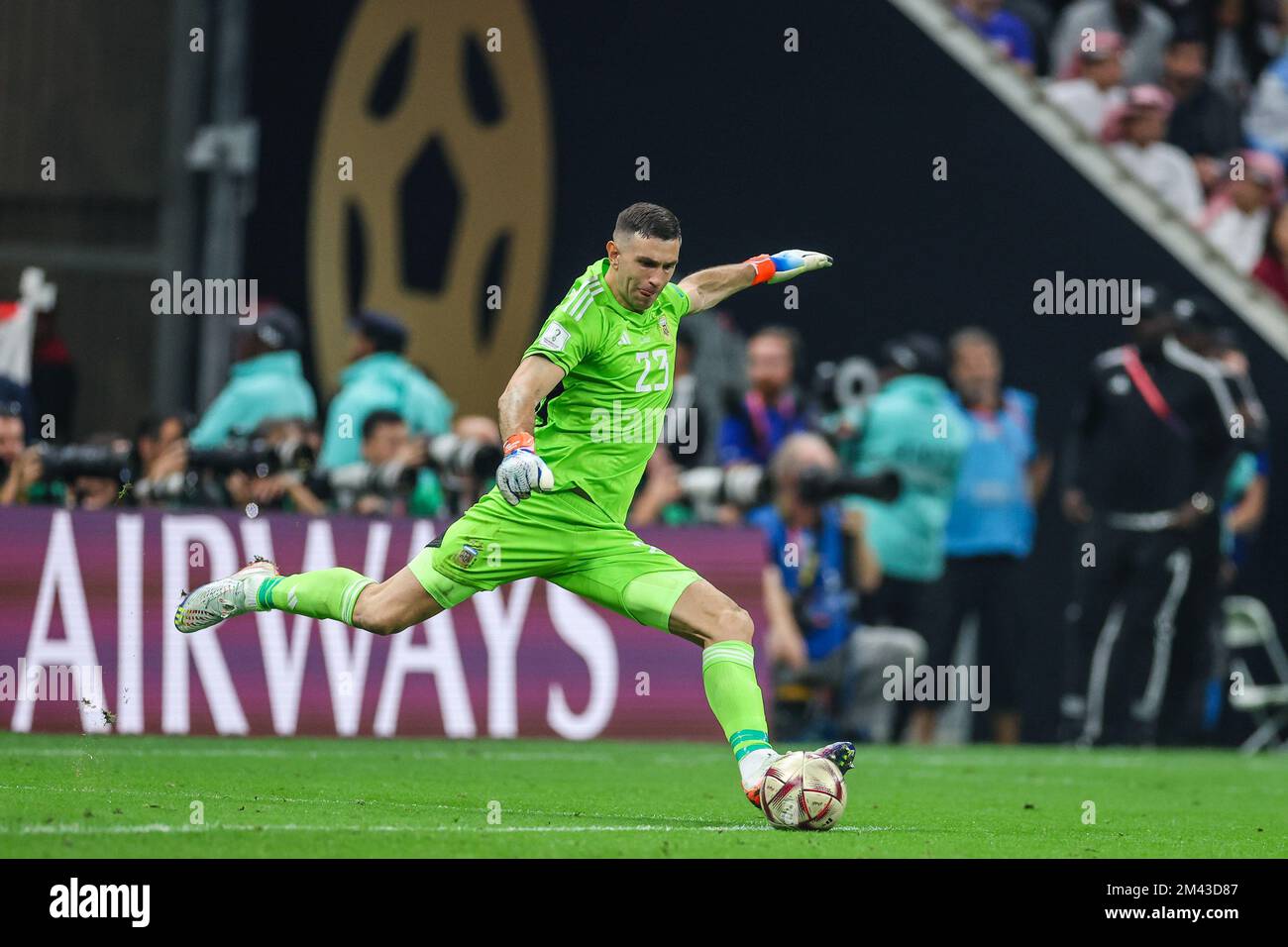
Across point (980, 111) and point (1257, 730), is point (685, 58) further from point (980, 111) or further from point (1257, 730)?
point (1257, 730)

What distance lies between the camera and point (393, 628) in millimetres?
8992

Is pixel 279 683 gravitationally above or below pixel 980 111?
below

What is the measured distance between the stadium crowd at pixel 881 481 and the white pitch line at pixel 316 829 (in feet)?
17.5

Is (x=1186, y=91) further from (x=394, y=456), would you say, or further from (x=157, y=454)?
(x=157, y=454)

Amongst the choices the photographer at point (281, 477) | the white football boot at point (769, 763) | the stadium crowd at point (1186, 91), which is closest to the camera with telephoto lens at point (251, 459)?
the photographer at point (281, 477)

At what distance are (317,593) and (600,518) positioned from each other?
1.19 m

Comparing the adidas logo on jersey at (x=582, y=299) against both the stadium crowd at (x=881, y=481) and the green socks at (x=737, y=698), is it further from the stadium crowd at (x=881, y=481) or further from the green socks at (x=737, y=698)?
the stadium crowd at (x=881, y=481)

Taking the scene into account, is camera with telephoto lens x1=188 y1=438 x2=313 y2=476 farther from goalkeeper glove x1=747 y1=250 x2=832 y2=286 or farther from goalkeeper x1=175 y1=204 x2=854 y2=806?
Answer: goalkeeper glove x1=747 y1=250 x2=832 y2=286

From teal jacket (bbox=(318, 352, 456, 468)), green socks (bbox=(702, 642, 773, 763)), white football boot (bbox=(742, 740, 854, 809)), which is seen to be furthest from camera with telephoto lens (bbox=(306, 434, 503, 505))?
white football boot (bbox=(742, 740, 854, 809))

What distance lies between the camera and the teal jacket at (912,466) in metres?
14.7
